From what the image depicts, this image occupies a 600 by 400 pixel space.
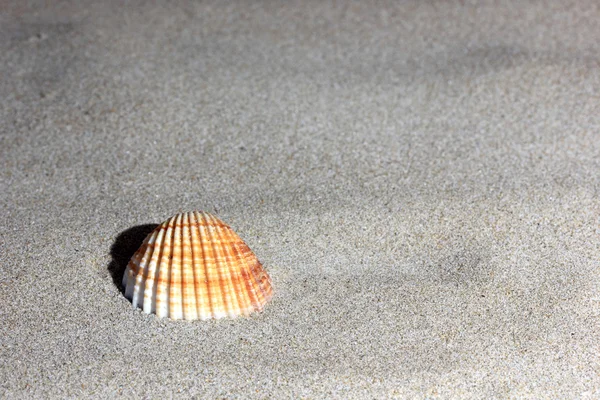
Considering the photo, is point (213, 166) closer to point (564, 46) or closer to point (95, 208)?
point (95, 208)

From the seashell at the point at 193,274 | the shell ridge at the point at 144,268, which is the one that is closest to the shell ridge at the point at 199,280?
the seashell at the point at 193,274

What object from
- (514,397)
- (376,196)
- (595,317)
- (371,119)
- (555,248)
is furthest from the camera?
(371,119)

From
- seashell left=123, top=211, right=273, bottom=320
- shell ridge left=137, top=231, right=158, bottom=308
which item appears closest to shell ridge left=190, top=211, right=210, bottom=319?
seashell left=123, top=211, right=273, bottom=320

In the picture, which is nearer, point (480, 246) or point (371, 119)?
point (480, 246)

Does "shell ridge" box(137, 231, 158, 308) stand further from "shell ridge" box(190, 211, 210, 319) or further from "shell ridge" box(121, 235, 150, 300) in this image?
"shell ridge" box(190, 211, 210, 319)

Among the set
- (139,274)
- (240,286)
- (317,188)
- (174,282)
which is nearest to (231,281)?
(240,286)

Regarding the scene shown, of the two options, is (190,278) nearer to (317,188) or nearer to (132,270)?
(132,270)

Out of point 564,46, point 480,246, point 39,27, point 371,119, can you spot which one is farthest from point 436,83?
point 39,27
